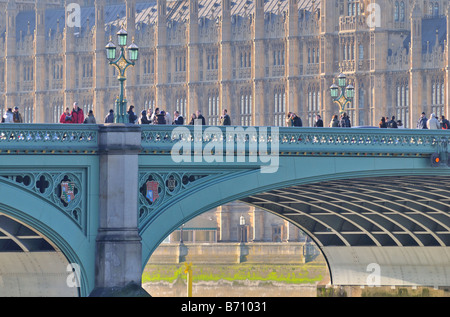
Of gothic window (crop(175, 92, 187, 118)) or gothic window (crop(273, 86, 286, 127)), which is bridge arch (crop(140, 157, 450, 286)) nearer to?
gothic window (crop(273, 86, 286, 127))

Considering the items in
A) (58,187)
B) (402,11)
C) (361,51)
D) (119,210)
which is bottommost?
(119,210)

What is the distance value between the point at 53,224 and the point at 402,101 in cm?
7192

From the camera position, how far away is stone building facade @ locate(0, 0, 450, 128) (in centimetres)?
12288

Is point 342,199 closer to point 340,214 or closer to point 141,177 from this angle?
point 340,214

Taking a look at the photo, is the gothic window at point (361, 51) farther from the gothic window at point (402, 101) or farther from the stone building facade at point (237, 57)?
the gothic window at point (402, 101)

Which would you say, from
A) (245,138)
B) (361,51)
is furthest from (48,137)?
(361,51)

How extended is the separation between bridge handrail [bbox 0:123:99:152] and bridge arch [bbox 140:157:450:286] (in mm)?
3236

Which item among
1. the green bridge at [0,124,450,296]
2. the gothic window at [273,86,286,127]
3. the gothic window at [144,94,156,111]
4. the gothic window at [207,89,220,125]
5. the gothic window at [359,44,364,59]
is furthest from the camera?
the gothic window at [144,94,156,111]

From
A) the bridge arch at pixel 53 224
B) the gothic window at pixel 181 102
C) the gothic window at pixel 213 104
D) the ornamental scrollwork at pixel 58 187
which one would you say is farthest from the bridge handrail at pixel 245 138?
the gothic window at pixel 181 102

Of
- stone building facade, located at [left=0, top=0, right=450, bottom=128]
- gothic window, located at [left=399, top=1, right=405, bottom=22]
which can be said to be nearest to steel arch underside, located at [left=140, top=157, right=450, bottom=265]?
stone building facade, located at [left=0, top=0, right=450, bottom=128]

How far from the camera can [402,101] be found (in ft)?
403

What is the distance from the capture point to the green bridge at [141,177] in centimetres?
5356
